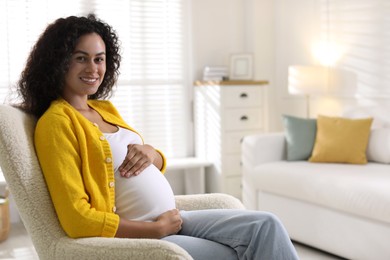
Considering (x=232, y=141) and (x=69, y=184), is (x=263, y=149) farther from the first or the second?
(x=69, y=184)

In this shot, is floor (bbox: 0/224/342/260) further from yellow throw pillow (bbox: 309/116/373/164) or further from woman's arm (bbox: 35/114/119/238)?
woman's arm (bbox: 35/114/119/238)

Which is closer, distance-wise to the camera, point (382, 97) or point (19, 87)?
point (19, 87)

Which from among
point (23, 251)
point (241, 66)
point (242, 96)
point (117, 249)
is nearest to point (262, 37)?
point (241, 66)

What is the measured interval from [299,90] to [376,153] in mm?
1064

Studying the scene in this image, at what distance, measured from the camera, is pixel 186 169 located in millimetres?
5016

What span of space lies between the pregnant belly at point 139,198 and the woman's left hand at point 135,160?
0.02 meters

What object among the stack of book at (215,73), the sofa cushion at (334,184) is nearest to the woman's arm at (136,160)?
the sofa cushion at (334,184)

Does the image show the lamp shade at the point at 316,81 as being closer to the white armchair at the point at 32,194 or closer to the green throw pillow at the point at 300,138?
the green throw pillow at the point at 300,138

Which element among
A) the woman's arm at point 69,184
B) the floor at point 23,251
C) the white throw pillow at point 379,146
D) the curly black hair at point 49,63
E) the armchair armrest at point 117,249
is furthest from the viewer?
the white throw pillow at point 379,146

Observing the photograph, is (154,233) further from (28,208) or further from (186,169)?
(186,169)

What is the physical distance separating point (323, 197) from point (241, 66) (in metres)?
1.92

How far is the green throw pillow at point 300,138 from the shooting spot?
3996 millimetres

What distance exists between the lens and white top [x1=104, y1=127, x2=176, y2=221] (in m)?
1.92

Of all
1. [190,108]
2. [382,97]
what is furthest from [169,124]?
[382,97]
